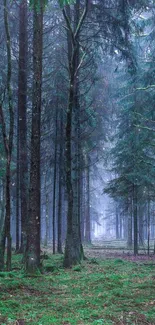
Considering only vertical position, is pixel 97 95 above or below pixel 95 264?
above

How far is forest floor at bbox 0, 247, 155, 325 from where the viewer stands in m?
5.91

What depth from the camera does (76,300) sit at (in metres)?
7.31

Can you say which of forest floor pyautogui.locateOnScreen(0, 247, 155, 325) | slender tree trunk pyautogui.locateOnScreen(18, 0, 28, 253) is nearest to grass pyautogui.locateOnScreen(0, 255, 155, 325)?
forest floor pyautogui.locateOnScreen(0, 247, 155, 325)

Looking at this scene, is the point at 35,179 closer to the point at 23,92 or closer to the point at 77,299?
the point at 77,299

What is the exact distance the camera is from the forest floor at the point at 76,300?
19.4 ft

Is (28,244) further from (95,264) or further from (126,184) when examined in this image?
(126,184)

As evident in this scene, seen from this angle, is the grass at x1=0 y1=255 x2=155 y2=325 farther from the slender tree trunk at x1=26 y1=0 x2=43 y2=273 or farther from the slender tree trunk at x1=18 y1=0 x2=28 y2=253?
the slender tree trunk at x1=18 y1=0 x2=28 y2=253

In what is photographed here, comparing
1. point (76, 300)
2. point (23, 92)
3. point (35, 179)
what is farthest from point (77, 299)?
point (23, 92)

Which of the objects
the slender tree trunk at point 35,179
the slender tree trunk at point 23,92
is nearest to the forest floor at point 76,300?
the slender tree trunk at point 35,179

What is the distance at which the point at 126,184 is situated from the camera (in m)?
20.9

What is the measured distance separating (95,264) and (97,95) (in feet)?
53.2

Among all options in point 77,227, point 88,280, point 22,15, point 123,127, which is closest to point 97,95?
point 123,127

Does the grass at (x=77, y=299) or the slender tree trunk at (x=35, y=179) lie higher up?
the slender tree trunk at (x=35, y=179)

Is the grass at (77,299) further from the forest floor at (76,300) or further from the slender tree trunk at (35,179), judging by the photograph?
the slender tree trunk at (35,179)
